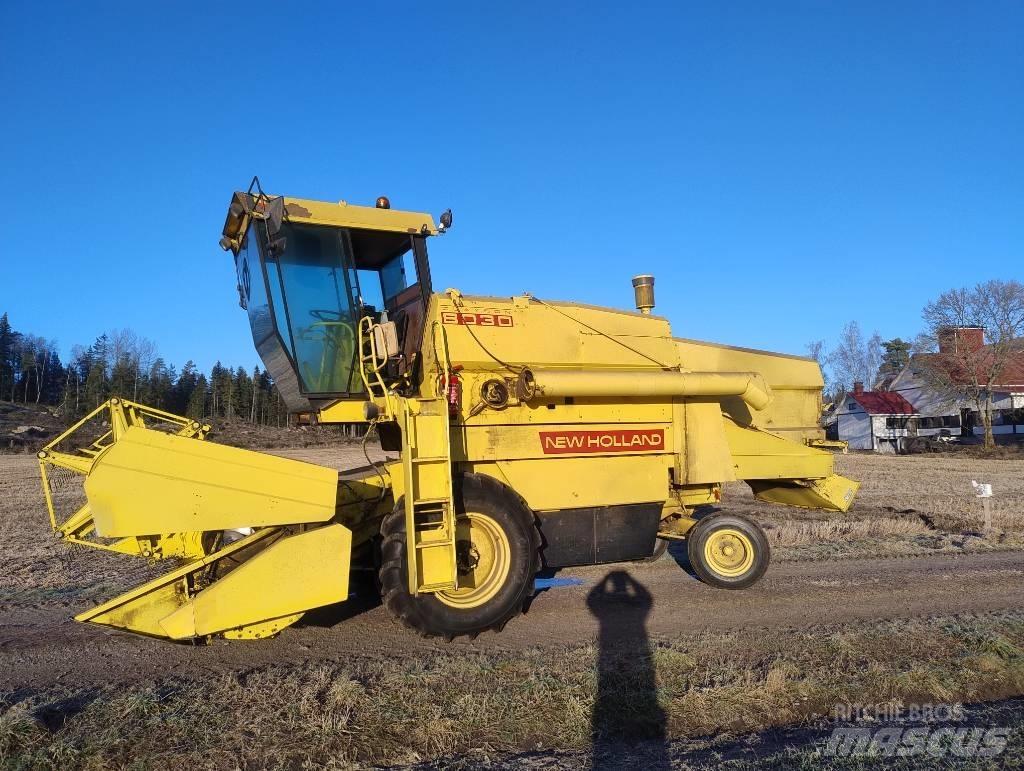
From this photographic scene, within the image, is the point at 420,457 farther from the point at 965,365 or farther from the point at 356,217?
the point at 965,365

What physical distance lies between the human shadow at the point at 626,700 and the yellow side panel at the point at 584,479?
1094 millimetres

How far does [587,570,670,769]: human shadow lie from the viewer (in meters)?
3.71

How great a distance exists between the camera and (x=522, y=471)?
6.60m

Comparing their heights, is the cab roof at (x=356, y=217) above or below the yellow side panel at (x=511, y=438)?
above

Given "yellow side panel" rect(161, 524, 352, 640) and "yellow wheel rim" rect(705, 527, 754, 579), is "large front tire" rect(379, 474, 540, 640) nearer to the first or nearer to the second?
"yellow side panel" rect(161, 524, 352, 640)

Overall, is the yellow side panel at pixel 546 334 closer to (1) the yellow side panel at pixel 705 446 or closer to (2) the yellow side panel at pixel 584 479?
(1) the yellow side panel at pixel 705 446

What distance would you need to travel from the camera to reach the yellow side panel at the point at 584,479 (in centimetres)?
659

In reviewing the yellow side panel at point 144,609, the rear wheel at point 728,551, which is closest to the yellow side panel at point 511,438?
the rear wheel at point 728,551

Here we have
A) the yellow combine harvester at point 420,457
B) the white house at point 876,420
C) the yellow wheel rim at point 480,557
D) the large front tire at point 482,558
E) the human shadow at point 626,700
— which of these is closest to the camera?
the human shadow at point 626,700

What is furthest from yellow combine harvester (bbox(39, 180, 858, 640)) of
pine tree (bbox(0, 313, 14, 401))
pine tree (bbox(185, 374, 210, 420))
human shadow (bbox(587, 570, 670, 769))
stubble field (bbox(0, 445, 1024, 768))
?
pine tree (bbox(0, 313, 14, 401))

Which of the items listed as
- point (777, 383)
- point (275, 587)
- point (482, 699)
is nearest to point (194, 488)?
point (275, 587)

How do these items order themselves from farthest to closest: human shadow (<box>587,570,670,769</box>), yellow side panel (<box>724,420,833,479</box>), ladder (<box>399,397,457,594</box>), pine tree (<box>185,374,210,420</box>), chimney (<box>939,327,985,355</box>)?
1. pine tree (<box>185,374,210,420</box>)
2. chimney (<box>939,327,985,355</box>)
3. yellow side panel (<box>724,420,833,479</box>)
4. ladder (<box>399,397,457,594</box>)
5. human shadow (<box>587,570,670,769</box>)

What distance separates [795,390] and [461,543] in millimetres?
5176

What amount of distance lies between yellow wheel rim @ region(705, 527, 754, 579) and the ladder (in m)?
3.33
